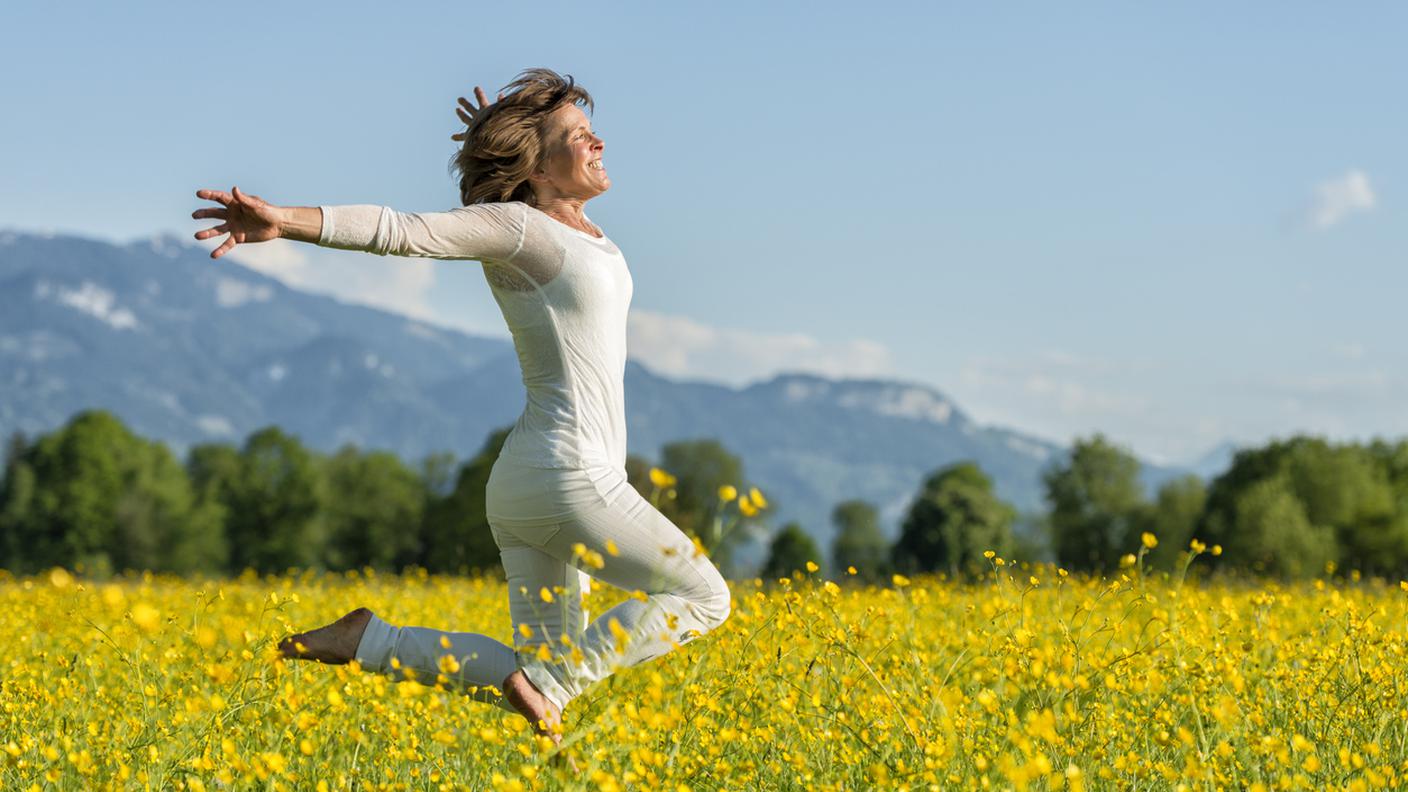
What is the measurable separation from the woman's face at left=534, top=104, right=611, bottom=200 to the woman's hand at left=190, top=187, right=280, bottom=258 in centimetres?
110

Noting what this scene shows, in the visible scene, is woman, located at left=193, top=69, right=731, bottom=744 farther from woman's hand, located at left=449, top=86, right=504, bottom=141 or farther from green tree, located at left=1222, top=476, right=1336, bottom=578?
green tree, located at left=1222, top=476, right=1336, bottom=578

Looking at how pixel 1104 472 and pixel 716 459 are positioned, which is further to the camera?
pixel 716 459

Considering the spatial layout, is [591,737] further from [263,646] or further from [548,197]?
[548,197]

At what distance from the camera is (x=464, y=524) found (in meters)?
53.7

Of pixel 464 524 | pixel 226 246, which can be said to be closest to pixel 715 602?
pixel 226 246

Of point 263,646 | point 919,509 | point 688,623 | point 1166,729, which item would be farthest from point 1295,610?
point 919,509

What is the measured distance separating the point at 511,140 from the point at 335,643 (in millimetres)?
1939

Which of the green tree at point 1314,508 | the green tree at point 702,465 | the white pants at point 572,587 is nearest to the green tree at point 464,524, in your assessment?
the green tree at point 702,465

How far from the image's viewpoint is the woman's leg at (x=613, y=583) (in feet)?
15.0

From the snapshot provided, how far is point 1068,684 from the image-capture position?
153 inches

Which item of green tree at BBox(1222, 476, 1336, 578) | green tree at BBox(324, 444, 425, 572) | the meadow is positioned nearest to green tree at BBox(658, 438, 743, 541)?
green tree at BBox(324, 444, 425, 572)

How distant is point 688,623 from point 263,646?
1582mm

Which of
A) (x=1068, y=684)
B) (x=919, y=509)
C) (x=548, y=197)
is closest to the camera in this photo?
(x=1068, y=684)

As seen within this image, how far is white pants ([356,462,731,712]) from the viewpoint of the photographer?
15.0ft
